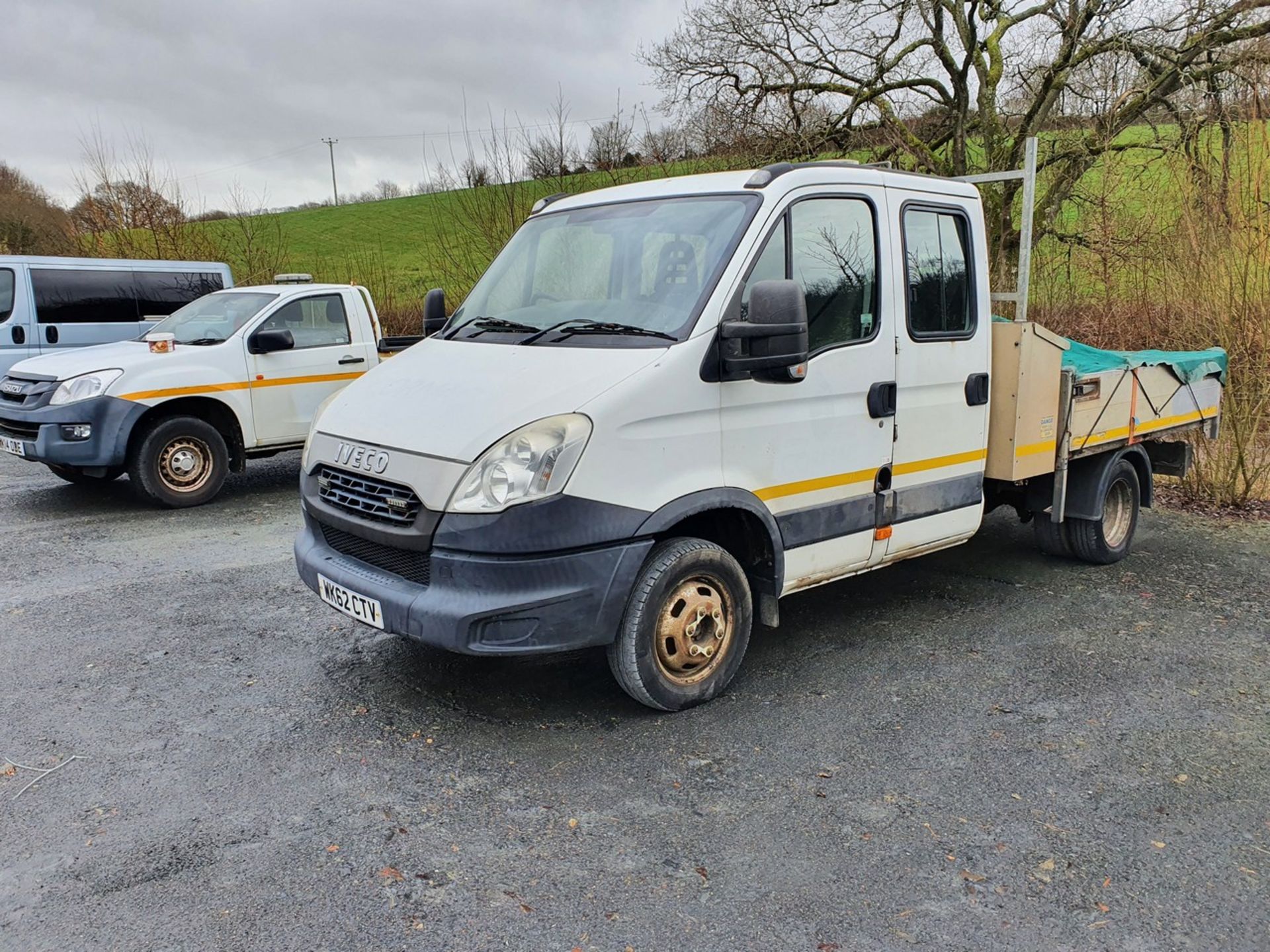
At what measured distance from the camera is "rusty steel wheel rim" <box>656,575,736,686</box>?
3.91m

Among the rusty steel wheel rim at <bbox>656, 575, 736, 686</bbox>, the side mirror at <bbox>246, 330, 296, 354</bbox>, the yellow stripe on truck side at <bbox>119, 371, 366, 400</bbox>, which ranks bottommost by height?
the rusty steel wheel rim at <bbox>656, 575, 736, 686</bbox>

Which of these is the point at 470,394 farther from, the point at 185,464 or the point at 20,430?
the point at 20,430

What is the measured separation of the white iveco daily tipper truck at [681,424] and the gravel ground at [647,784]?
49cm

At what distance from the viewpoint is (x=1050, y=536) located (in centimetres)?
626

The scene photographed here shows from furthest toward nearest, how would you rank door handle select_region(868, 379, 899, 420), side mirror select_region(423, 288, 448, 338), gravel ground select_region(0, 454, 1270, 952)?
side mirror select_region(423, 288, 448, 338) < door handle select_region(868, 379, 899, 420) < gravel ground select_region(0, 454, 1270, 952)

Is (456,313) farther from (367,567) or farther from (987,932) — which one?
(987,932)

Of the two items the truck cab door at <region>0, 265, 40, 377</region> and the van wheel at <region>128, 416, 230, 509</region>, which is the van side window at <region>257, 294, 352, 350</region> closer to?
the van wheel at <region>128, 416, 230, 509</region>

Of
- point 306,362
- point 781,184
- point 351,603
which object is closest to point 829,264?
point 781,184

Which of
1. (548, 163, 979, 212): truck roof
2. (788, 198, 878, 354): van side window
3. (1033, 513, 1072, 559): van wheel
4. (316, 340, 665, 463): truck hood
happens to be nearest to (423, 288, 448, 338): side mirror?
(548, 163, 979, 212): truck roof

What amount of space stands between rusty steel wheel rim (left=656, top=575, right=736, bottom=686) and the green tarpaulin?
282 cm

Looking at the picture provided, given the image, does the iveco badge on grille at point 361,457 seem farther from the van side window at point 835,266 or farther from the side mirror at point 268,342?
the side mirror at point 268,342

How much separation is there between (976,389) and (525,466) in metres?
2.70

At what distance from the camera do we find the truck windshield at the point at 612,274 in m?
3.99

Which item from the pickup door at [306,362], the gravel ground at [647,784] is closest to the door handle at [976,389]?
the gravel ground at [647,784]
